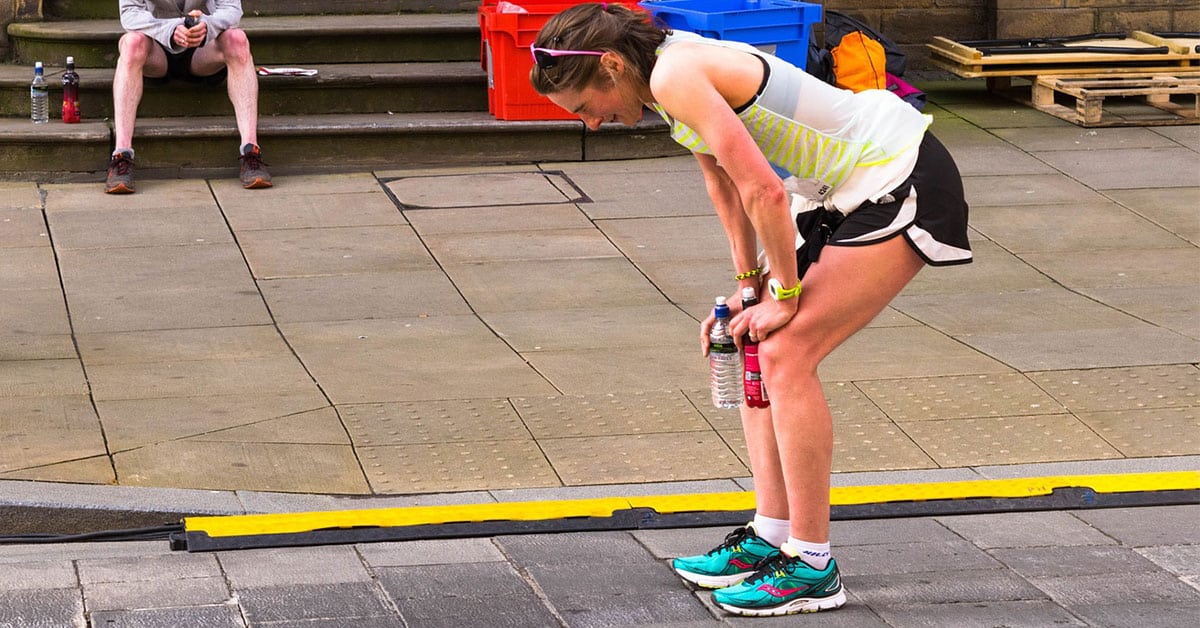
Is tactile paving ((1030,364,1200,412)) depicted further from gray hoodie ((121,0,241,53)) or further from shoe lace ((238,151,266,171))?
gray hoodie ((121,0,241,53))

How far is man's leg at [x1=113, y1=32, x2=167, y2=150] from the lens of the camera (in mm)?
9773

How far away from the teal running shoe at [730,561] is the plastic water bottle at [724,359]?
0.35 metres

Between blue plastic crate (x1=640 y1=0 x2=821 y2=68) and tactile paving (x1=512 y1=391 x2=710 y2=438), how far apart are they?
4.04 metres

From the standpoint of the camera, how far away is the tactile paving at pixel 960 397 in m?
6.11

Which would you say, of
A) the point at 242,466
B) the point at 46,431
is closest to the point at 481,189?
the point at 46,431

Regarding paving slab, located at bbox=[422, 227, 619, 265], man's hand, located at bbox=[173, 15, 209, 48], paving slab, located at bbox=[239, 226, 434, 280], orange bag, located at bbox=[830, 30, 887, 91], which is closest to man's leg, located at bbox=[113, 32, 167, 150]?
man's hand, located at bbox=[173, 15, 209, 48]

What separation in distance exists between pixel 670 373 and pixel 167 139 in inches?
188

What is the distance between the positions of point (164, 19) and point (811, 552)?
23.2ft

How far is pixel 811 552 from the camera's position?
13.7ft

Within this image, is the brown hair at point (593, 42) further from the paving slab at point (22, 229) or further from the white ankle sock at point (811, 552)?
the paving slab at point (22, 229)

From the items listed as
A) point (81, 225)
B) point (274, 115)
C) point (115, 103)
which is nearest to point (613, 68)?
point (81, 225)

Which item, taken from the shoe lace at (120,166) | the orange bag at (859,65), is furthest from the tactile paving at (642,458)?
the orange bag at (859,65)

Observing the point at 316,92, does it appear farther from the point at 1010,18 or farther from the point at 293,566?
the point at 293,566

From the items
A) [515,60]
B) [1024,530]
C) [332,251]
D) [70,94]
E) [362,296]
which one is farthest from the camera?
[515,60]
